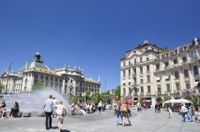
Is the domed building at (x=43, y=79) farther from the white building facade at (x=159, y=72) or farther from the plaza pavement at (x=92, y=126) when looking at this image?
the plaza pavement at (x=92, y=126)

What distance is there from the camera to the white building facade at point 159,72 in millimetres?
35750

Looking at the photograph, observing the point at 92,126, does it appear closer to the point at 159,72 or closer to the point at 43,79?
the point at 159,72

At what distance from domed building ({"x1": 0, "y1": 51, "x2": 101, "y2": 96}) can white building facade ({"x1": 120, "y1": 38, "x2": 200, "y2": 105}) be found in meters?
43.9

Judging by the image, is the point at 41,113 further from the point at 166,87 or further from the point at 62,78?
the point at 62,78

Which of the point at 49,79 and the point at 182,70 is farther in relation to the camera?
the point at 49,79

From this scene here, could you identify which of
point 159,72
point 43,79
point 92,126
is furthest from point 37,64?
point 92,126

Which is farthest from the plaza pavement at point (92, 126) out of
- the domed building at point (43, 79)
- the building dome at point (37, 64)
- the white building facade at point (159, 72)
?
the building dome at point (37, 64)

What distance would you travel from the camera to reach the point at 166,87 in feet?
142

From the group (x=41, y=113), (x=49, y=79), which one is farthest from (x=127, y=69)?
(x=49, y=79)

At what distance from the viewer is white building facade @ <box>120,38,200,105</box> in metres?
35.8

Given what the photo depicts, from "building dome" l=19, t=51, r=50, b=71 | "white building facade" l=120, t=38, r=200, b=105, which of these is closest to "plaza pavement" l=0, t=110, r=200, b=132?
"white building facade" l=120, t=38, r=200, b=105

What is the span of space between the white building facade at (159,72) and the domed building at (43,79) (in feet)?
144

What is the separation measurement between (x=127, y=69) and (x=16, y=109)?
4409 cm

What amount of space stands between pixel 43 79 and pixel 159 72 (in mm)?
60095
